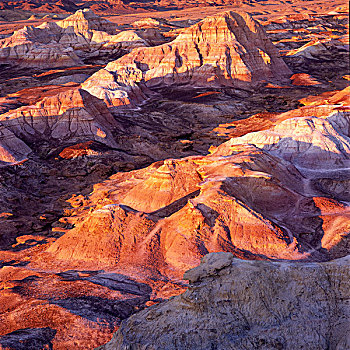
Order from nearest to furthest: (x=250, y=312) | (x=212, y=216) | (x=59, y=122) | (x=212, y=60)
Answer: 1. (x=250, y=312)
2. (x=212, y=216)
3. (x=59, y=122)
4. (x=212, y=60)

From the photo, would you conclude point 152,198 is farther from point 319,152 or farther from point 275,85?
point 275,85

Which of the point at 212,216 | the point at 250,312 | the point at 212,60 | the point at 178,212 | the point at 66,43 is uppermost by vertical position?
the point at 250,312

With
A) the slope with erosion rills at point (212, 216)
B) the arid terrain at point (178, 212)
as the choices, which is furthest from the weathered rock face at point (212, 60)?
the slope with erosion rills at point (212, 216)

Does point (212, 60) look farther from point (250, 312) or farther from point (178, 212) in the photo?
point (250, 312)

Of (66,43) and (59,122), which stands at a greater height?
(59,122)

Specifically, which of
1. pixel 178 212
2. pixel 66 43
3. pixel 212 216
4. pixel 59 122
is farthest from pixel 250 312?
pixel 66 43

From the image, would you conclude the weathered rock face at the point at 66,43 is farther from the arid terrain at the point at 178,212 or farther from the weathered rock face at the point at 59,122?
the weathered rock face at the point at 59,122

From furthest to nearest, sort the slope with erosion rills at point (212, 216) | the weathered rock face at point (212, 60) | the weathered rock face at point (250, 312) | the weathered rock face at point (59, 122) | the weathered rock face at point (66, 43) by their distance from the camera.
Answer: the weathered rock face at point (66, 43) < the weathered rock face at point (212, 60) < the weathered rock face at point (59, 122) < the slope with erosion rills at point (212, 216) < the weathered rock face at point (250, 312)
